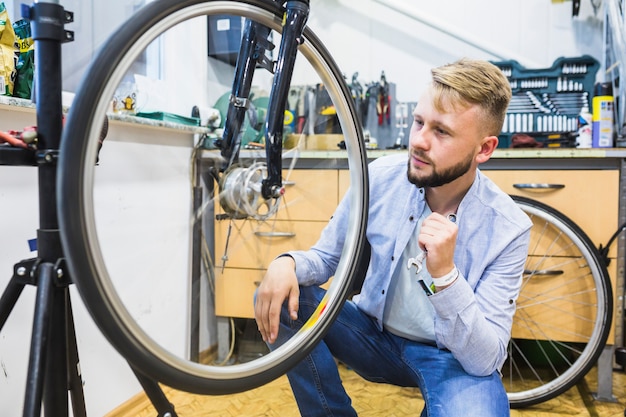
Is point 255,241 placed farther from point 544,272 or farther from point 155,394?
point 544,272

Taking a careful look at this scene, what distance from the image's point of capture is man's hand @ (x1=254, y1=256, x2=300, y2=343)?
908 millimetres

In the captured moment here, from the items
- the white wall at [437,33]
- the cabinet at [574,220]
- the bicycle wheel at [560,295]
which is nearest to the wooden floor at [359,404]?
the bicycle wheel at [560,295]

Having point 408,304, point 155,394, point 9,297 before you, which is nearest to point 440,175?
point 408,304

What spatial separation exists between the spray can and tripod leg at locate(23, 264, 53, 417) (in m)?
1.66

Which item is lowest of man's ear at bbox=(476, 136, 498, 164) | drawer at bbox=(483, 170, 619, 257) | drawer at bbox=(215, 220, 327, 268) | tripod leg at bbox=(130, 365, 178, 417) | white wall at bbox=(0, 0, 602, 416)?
tripod leg at bbox=(130, 365, 178, 417)

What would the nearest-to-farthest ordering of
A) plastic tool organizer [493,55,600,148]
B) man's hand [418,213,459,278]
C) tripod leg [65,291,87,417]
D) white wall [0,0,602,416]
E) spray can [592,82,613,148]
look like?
tripod leg [65,291,87,417]
man's hand [418,213,459,278]
white wall [0,0,602,416]
spray can [592,82,613,148]
plastic tool organizer [493,55,600,148]

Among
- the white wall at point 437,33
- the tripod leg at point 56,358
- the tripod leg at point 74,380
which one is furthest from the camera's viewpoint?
the white wall at point 437,33

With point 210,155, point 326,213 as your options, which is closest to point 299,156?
point 326,213

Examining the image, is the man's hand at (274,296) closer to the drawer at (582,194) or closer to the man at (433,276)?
the man at (433,276)

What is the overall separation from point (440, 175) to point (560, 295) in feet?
2.84

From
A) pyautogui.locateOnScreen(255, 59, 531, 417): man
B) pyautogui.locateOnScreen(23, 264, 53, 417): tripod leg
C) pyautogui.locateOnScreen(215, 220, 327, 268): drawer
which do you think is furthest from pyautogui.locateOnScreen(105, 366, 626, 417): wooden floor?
pyautogui.locateOnScreen(23, 264, 53, 417): tripod leg

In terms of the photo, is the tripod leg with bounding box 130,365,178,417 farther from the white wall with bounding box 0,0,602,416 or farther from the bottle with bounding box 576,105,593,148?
the bottle with bounding box 576,105,593,148

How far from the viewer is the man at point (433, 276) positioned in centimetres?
90

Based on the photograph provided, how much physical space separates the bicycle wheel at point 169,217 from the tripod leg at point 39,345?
0.28 ft
